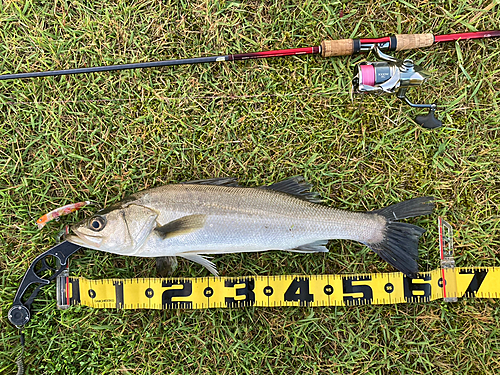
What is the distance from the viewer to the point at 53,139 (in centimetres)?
326

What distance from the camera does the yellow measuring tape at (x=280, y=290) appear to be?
3.04 m

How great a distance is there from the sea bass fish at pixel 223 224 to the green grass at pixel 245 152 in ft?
1.38

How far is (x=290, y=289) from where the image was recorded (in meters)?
3.08

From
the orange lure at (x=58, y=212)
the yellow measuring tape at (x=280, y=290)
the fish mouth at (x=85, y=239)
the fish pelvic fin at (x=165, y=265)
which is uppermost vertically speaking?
the orange lure at (x=58, y=212)

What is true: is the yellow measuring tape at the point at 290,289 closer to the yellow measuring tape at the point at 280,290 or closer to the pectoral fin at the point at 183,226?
the yellow measuring tape at the point at 280,290

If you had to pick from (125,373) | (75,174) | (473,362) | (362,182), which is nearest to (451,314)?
(473,362)

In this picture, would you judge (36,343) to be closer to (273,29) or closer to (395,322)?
(395,322)

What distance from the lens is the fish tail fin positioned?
2830 mm

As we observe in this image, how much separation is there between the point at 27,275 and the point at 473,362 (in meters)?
4.46

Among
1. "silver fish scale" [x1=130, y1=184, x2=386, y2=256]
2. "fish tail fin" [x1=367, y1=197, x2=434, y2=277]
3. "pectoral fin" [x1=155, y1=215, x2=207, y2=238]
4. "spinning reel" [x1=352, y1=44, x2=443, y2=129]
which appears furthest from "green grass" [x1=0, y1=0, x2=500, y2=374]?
"pectoral fin" [x1=155, y1=215, x2=207, y2=238]

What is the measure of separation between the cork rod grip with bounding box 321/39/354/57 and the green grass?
0.54ft

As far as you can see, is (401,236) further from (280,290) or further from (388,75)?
(388,75)

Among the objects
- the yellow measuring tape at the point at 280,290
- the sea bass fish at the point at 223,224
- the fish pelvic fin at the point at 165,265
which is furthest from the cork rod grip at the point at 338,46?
the fish pelvic fin at the point at 165,265

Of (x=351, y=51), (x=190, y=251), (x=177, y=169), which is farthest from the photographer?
(x=177, y=169)
